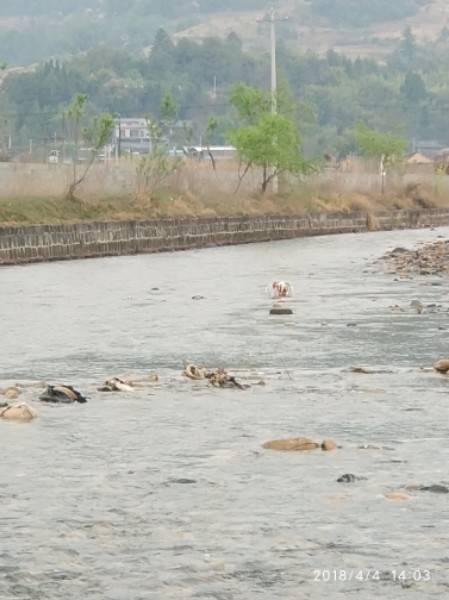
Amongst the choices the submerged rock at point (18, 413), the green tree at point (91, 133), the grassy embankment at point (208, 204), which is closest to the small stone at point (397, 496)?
the submerged rock at point (18, 413)

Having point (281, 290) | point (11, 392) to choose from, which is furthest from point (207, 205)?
point (11, 392)

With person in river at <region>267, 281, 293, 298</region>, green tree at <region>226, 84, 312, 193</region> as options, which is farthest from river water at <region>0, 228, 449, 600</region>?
green tree at <region>226, 84, 312, 193</region>

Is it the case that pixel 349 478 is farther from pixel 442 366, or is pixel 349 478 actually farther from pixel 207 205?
pixel 207 205

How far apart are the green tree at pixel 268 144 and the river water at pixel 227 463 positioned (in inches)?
1458

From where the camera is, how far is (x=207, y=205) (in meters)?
53.5

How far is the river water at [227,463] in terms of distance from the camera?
307 inches

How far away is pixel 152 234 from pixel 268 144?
1515 cm

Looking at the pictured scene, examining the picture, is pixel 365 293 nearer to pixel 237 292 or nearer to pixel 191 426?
pixel 237 292

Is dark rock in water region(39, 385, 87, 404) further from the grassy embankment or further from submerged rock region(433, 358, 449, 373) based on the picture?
the grassy embankment

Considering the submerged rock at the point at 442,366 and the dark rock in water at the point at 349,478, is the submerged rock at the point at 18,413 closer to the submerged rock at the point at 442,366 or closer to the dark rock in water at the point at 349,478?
the dark rock in water at the point at 349,478

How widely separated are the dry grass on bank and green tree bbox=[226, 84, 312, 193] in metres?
0.99

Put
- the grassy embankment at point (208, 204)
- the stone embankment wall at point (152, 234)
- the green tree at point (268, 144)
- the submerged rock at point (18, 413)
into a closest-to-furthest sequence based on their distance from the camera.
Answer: the submerged rock at point (18, 413)
the stone embankment wall at point (152, 234)
the grassy embankment at point (208, 204)
the green tree at point (268, 144)

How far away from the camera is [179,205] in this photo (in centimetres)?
5125

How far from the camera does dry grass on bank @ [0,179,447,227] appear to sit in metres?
43.7
